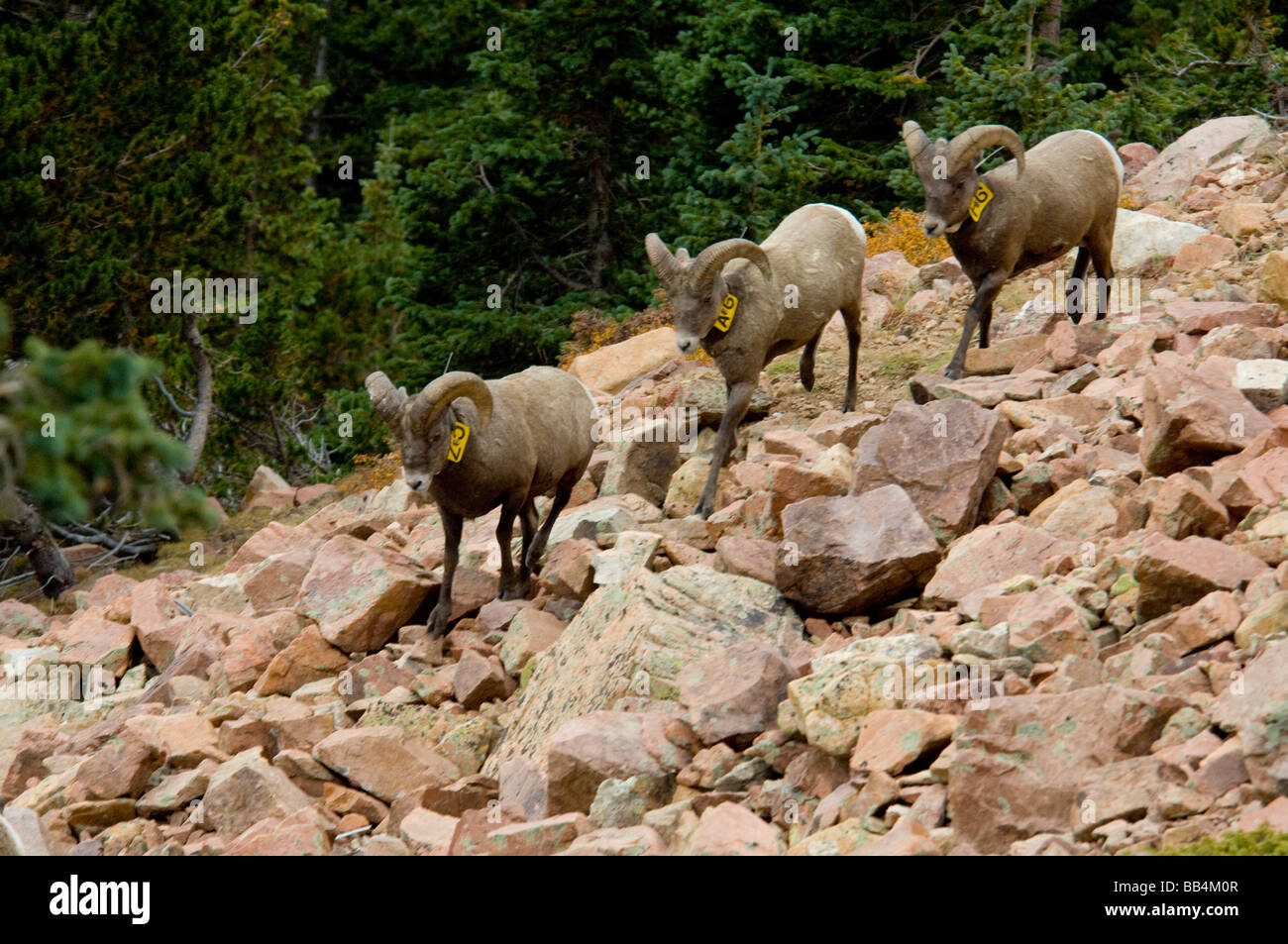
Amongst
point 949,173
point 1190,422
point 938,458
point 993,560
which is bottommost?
point 993,560

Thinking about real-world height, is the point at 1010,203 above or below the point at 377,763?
above

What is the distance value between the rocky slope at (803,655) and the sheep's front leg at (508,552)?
214 mm

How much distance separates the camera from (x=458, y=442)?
9.39 metres

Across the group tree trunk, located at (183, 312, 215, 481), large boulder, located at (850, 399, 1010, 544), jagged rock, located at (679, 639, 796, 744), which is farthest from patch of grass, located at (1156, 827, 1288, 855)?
tree trunk, located at (183, 312, 215, 481)

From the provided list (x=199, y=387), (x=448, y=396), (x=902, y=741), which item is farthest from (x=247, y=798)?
(x=199, y=387)

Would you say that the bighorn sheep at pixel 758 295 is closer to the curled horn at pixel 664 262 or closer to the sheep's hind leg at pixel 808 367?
the curled horn at pixel 664 262

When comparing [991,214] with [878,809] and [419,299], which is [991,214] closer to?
[878,809]

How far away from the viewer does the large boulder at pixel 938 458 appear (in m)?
8.59

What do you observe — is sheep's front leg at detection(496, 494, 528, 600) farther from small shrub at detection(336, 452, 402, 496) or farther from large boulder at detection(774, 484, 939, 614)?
small shrub at detection(336, 452, 402, 496)

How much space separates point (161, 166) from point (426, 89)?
1322 centimetres

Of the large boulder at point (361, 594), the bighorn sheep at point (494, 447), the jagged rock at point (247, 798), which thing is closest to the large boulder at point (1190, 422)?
the bighorn sheep at point (494, 447)

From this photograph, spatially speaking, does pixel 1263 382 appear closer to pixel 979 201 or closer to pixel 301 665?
pixel 979 201

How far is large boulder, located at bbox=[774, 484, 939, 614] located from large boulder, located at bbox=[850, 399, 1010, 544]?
1.33 feet

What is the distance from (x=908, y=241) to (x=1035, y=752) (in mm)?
10812
